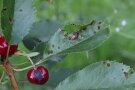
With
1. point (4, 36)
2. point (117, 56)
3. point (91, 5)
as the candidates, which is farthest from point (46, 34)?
point (91, 5)

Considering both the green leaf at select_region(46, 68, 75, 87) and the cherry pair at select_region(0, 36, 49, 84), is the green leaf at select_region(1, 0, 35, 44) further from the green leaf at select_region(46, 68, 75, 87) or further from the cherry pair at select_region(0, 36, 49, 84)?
the green leaf at select_region(46, 68, 75, 87)

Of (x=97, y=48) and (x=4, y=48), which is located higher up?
(x=4, y=48)

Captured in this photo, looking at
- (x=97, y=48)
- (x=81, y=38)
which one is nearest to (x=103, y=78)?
(x=81, y=38)

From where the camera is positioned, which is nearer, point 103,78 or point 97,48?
point 103,78

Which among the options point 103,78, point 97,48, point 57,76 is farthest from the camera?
point 97,48

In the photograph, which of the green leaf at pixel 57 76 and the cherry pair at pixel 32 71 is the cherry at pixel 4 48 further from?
the green leaf at pixel 57 76

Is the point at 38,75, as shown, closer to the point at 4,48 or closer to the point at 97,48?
the point at 4,48

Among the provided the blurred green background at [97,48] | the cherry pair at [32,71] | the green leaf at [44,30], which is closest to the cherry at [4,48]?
the cherry pair at [32,71]
